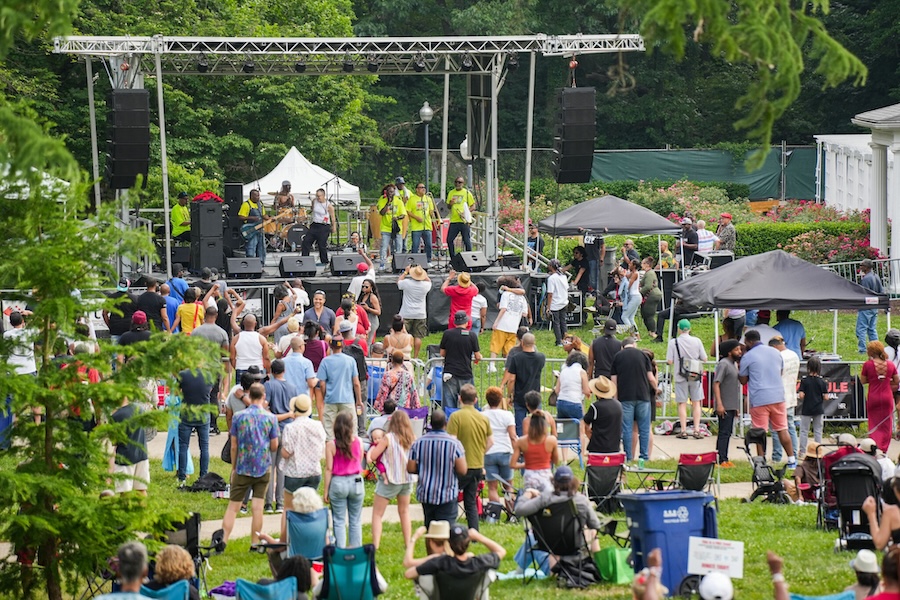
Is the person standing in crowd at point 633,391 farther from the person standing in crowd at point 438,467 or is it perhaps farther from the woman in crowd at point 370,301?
the woman in crowd at point 370,301

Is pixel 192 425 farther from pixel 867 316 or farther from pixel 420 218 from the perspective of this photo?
pixel 867 316

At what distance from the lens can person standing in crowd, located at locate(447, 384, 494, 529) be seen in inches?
464

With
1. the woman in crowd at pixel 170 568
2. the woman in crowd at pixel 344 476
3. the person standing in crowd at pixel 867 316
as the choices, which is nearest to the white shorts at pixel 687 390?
the person standing in crowd at pixel 867 316

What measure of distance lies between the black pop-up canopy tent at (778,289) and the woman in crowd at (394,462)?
20.8 feet

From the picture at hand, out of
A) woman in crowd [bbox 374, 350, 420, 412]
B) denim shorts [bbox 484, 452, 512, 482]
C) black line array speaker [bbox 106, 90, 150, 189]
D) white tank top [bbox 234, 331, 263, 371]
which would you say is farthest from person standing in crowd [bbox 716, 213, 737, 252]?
denim shorts [bbox 484, 452, 512, 482]

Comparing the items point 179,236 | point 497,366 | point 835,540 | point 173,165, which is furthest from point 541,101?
point 835,540

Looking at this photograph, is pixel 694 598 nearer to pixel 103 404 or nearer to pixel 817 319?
pixel 103 404

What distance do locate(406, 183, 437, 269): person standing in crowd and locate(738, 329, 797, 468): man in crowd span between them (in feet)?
34.5

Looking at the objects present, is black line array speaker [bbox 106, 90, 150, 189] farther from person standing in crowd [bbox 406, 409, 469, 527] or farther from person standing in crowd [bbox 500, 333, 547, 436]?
person standing in crowd [bbox 406, 409, 469, 527]

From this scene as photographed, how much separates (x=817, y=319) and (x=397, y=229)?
301 inches

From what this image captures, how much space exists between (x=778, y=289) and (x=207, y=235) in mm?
10809

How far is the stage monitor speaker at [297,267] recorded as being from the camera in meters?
23.3

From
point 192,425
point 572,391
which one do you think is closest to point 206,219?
point 192,425

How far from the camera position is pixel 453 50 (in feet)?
79.9
